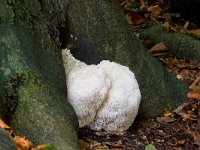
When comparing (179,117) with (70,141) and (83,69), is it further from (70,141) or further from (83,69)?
(70,141)

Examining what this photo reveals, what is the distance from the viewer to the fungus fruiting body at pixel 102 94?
4.57 metres

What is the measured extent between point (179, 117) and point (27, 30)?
6.65 feet

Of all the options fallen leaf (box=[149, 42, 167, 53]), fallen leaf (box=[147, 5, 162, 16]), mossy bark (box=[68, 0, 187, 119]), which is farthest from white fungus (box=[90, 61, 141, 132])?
fallen leaf (box=[147, 5, 162, 16])

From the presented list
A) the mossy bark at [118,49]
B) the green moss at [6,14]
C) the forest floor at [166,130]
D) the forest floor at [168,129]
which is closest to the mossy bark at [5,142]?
the forest floor at [166,130]

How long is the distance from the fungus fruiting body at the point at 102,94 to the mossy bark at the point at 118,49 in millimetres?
222

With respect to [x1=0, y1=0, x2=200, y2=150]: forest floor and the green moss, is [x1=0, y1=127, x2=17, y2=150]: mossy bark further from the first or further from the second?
the green moss

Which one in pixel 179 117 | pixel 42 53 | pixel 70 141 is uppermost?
pixel 42 53

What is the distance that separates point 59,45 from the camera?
190 inches

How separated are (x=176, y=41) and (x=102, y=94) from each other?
2760 mm

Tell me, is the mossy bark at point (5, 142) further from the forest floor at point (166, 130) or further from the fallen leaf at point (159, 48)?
the fallen leaf at point (159, 48)

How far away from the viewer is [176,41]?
7.10 m

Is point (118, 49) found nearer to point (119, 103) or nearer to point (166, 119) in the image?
point (119, 103)

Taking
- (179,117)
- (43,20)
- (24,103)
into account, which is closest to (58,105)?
(24,103)

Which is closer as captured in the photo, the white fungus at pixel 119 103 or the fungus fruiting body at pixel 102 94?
the fungus fruiting body at pixel 102 94
